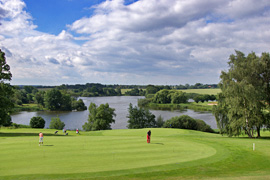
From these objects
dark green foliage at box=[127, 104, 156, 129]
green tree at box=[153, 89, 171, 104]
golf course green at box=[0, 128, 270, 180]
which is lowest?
dark green foliage at box=[127, 104, 156, 129]

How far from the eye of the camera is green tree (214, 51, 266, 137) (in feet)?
109

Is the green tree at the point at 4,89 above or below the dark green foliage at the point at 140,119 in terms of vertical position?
above

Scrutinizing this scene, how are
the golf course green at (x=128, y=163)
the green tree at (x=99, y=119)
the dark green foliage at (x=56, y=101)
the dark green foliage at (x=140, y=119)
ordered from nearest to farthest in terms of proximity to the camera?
the golf course green at (x=128, y=163) < the green tree at (x=99, y=119) < the dark green foliage at (x=140, y=119) < the dark green foliage at (x=56, y=101)

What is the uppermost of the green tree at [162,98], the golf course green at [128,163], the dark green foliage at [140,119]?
the green tree at [162,98]

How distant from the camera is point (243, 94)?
3322 cm

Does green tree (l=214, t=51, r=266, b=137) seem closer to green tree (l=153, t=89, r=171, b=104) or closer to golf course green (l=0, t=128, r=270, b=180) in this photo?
golf course green (l=0, t=128, r=270, b=180)

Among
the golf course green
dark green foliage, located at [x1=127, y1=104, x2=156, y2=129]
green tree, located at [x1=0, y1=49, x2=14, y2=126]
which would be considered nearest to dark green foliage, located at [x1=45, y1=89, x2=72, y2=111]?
dark green foliage, located at [x1=127, y1=104, x2=156, y2=129]

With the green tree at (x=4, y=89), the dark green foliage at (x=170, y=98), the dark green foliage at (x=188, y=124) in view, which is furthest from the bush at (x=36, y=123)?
the dark green foliage at (x=170, y=98)

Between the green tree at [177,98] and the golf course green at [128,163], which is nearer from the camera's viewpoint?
the golf course green at [128,163]

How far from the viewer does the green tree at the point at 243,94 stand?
33.4m

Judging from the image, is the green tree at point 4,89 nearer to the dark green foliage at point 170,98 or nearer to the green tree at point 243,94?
the green tree at point 243,94

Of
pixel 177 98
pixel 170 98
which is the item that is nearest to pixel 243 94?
pixel 177 98

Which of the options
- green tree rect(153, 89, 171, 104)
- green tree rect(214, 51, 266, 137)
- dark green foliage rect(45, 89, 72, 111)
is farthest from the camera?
green tree rect(153, 89, 171, 104)

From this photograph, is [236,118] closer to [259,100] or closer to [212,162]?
[259,100]
